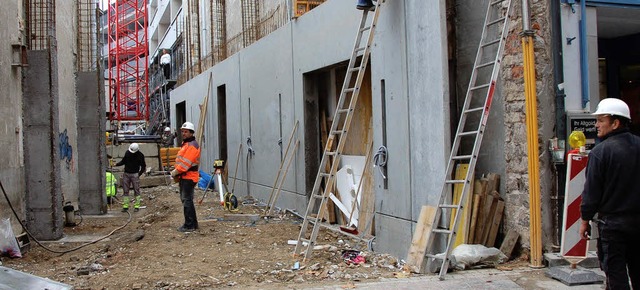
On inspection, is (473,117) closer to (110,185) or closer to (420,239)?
(420,239)

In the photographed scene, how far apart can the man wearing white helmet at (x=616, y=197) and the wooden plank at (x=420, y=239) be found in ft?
7.44

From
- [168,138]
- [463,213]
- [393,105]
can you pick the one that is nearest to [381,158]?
[393,105]

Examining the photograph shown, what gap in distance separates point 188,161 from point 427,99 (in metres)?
4.95

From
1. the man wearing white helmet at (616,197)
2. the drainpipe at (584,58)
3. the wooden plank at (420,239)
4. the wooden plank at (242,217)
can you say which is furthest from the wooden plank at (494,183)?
the wooden plank at (242,217)

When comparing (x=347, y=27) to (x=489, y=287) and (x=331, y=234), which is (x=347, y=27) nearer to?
(x=331, y=234)

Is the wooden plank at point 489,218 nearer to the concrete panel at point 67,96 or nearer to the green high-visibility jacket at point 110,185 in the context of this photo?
the concrete panel at point 67,96

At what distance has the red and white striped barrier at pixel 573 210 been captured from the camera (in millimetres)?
6199

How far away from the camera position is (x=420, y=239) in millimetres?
7039

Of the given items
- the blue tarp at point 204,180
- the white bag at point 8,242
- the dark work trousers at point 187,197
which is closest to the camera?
the white bag at point 8,242

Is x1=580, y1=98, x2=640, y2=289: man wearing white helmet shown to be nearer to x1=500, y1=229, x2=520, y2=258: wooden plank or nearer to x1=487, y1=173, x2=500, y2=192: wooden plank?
x1=500, y1=229, x2=520, y2=258: wooden plank

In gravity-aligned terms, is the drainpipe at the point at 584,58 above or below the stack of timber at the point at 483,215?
above

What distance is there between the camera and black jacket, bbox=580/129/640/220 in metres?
4.70

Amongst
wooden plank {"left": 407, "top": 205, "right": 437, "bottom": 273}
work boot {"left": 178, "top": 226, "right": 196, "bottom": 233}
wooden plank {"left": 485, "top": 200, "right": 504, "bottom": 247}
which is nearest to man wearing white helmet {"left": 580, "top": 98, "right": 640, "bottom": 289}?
wooden plank {"left": 485, "top": 200, "right": 504, "bottom": 247}

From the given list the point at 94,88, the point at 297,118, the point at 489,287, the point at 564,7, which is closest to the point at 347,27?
the point at 297,118
